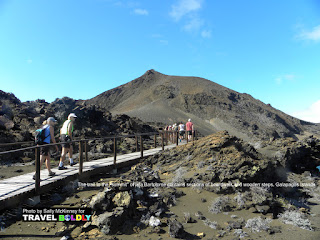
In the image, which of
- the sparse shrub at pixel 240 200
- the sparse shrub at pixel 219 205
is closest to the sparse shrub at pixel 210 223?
the sparse shrub at pixel 219 205

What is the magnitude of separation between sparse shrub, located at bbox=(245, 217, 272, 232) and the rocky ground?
21 mm

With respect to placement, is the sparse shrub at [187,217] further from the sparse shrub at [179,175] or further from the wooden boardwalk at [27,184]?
the wooden boardwalk at [27,184]

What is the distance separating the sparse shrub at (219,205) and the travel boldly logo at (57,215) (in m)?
2.93

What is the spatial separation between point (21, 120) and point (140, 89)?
79.7 m

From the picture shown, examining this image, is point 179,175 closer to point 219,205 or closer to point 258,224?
point 219,205

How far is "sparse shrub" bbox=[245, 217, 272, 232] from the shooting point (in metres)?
4.79

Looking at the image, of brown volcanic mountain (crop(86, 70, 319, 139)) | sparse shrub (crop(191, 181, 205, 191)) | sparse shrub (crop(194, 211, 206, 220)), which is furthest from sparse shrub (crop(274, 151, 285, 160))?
brown volcanic mountain (crop(86, 70, 319, 139))

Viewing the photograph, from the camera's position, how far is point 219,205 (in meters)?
5.67

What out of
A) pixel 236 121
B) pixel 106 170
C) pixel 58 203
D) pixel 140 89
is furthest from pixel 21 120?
pixel 140 89

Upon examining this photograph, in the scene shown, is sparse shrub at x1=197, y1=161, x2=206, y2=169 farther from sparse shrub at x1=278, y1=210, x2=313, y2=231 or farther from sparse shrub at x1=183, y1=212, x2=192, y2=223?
sparse shrub at x1=278, y1=210, x2=313, y2=231

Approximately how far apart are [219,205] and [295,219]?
5.68 ft

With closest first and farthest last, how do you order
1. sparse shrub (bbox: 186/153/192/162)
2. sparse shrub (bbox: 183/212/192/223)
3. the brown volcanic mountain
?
sparse shrub (bbox: 183/212/192/223), sparse shrub (bbox: 186/153/192/162), the brown volcanic mountain

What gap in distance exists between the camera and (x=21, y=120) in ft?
50.2

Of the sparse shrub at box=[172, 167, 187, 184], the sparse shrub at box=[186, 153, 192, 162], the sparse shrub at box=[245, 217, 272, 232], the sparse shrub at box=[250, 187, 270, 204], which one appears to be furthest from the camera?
the sparse shrub at box=[186, 153, 192, 162]
